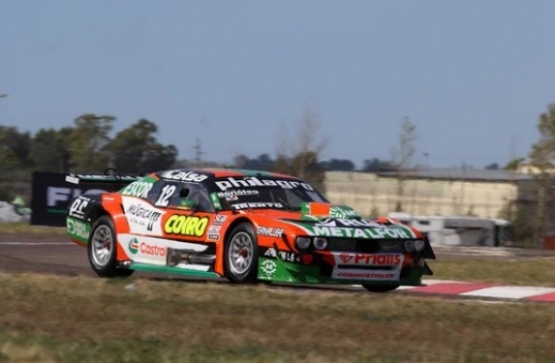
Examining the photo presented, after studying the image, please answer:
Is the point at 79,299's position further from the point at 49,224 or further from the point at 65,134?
the point at 65,134

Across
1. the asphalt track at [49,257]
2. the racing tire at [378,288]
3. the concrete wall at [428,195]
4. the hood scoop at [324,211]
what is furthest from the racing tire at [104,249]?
the concrete wall at [428,195]

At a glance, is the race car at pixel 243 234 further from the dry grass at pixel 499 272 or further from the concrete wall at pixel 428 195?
the concrete wall at pixel 428 195

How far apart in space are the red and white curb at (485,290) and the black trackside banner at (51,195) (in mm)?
16941

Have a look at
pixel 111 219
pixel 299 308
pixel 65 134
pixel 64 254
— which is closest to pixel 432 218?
pixel 64 254

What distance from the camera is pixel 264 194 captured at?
492 inches

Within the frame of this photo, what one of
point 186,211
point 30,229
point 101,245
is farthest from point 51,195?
point 186,211

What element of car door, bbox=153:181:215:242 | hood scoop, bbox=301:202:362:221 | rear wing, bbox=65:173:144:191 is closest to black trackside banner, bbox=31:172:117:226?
rear wing, bbox=65:173:144:191

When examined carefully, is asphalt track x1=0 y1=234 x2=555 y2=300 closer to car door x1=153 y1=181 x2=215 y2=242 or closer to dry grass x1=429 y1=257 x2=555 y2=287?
car door x1=153 y1=181 x2=215 y2=242

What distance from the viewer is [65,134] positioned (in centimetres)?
5603

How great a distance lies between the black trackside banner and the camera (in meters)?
29.3

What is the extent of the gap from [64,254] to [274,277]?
23.2 feet

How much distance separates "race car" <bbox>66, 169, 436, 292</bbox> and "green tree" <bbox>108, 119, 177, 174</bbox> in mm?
24669

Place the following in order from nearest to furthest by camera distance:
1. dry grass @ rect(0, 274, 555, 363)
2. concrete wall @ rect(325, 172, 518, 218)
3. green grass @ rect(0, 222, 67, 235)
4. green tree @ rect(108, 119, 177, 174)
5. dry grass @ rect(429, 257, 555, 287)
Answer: dry grass @ rect(0, 274, 555, 363) → dry grass @ rect(429, 257, 555, 287) → green grass @ rect(0, 222, 67, 235) → green tree @ rect(108, 119, 177, 174) → concrete wall @ rect(325, 172, 518, 218)

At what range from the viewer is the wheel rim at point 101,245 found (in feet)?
43.7
